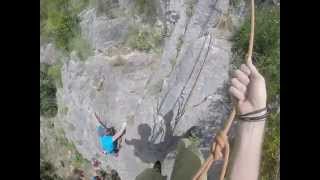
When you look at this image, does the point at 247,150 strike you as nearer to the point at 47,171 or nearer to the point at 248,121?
the point at 248,121

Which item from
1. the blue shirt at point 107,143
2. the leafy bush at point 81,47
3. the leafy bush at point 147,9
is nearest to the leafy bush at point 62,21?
the leafy bush at point 81,47

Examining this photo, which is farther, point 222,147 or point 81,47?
point 81,47

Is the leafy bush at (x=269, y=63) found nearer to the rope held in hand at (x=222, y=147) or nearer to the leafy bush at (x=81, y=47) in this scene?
the rope held in hand at (x=222, y=147)

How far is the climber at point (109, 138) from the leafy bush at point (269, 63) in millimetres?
378

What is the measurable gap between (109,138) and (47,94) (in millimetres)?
221

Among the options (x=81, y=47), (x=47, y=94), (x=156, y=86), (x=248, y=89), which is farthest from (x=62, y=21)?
(x=248, y=89)

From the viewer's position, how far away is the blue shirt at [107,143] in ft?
5.35

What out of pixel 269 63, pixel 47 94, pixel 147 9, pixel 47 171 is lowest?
pixel 47 171

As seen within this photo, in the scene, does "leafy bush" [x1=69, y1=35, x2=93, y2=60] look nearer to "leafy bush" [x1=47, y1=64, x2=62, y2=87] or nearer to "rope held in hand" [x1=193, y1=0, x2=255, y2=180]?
"leafy bush" [x1=47, y1=64, x2=62, y2=87]

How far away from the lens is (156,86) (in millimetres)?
1611

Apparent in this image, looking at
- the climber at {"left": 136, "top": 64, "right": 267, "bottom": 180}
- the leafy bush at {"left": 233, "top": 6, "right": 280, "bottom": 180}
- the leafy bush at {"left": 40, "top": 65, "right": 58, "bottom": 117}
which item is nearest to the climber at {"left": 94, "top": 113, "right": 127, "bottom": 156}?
the leafy bush at {"left": 40, "top": 65, "right": 58, "bottom": 117}
